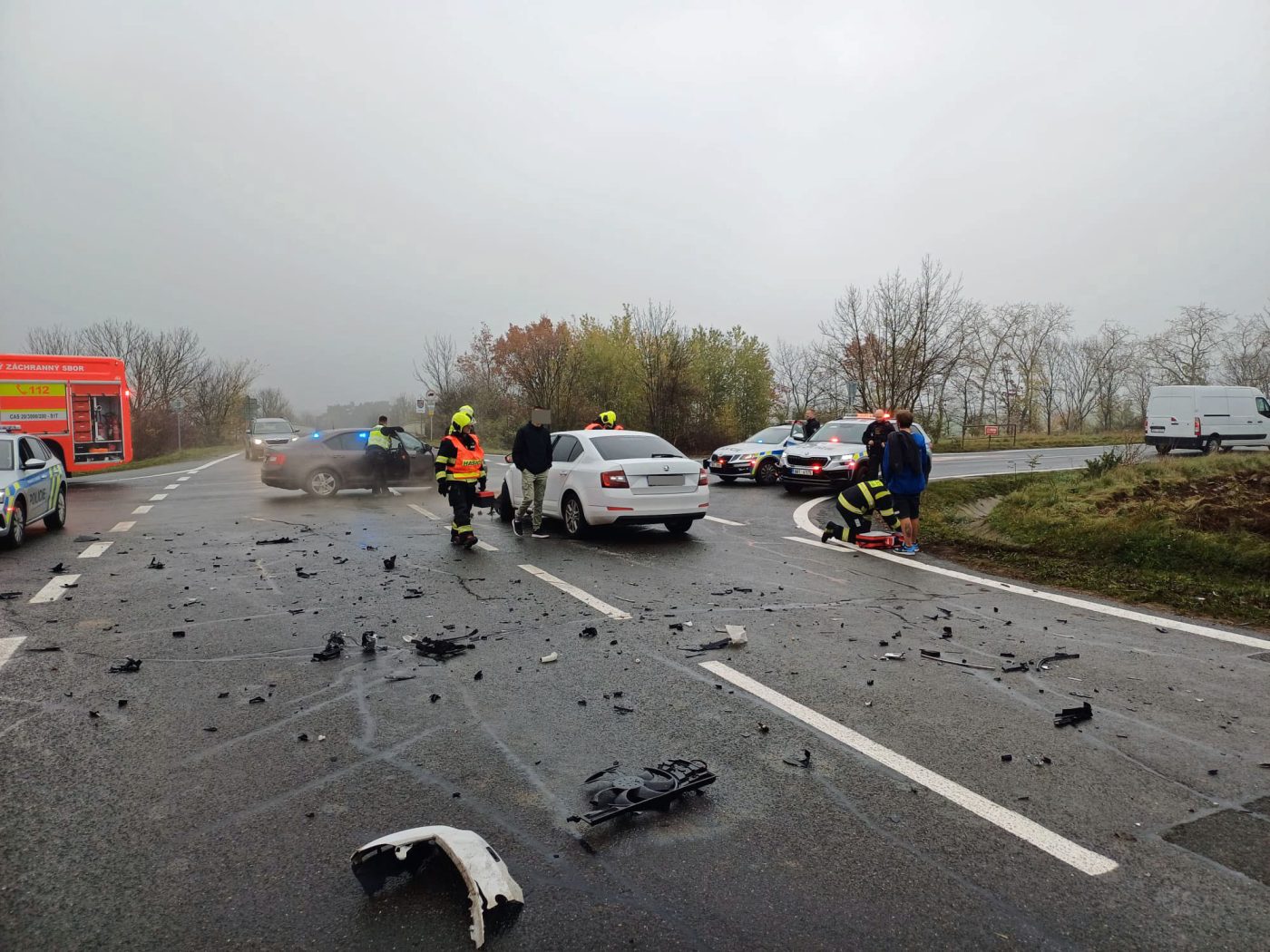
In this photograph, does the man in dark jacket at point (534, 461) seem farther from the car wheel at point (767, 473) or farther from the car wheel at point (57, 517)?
the car wheel at point (767, 473)

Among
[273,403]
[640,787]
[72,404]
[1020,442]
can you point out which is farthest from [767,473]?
[273,403]

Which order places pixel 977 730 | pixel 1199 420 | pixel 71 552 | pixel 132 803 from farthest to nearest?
pixel 1199 420 < pixel 71 552 < pixel 977 730 < pixel 132 803

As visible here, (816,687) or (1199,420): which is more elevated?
(1199,420)

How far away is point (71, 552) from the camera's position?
32.6 ft

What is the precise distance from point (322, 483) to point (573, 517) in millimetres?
8436

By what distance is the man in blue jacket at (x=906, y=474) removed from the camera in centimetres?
1036

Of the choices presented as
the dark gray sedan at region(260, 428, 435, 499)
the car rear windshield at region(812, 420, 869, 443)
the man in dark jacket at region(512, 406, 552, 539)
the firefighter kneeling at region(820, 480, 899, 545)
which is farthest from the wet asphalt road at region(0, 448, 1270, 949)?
the car rear windshield at region(812, 420, 869, 443)

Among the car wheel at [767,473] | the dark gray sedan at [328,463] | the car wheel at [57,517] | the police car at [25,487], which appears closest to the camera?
the police car at [25,487]

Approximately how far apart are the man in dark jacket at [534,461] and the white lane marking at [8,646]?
6.18m

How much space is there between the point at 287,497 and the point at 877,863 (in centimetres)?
1655

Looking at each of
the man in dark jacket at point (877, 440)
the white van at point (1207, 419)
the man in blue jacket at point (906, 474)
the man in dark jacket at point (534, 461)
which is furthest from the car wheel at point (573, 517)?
the white van at point (1207, 419)

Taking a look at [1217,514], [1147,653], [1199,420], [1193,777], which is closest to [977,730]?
[1193,777]

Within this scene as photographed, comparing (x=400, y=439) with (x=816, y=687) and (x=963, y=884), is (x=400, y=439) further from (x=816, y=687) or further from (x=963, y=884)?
(x=963, y=884)

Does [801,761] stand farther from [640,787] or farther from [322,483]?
[322,483]
